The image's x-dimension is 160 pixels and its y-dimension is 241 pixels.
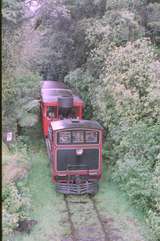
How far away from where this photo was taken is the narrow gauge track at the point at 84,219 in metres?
10.1

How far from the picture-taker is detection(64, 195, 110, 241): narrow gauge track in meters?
10.1

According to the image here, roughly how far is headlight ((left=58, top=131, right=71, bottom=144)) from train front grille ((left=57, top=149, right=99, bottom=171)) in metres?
0.31

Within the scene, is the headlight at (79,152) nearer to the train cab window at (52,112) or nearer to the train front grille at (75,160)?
the train front grille at (75,160)

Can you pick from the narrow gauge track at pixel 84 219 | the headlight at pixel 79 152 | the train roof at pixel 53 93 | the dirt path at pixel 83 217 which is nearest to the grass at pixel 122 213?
the dirt path at pixel 83 217

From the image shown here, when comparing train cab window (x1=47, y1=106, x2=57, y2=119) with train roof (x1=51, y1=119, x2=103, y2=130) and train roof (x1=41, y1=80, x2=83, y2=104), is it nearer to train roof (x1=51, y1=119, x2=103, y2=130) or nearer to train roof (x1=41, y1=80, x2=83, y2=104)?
train roof (x1=41, y1=80, x2=83, y2=104)

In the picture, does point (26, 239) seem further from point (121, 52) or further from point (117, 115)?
point (121, 52)

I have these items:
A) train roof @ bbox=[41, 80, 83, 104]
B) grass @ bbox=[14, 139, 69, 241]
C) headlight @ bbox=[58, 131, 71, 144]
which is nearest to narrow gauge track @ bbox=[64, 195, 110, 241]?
grass @ bbox=[14, 139, 69, 241]

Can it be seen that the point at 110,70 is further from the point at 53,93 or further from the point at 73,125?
the point at 53,93

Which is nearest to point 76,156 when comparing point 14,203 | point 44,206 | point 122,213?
point 44,206

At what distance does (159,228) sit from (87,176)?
4057 millimetres

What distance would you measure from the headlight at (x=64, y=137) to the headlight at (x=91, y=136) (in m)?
0.64

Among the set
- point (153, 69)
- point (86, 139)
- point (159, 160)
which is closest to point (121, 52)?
point (153, 69)

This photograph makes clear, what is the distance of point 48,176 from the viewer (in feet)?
46.4

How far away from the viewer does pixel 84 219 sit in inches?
434
